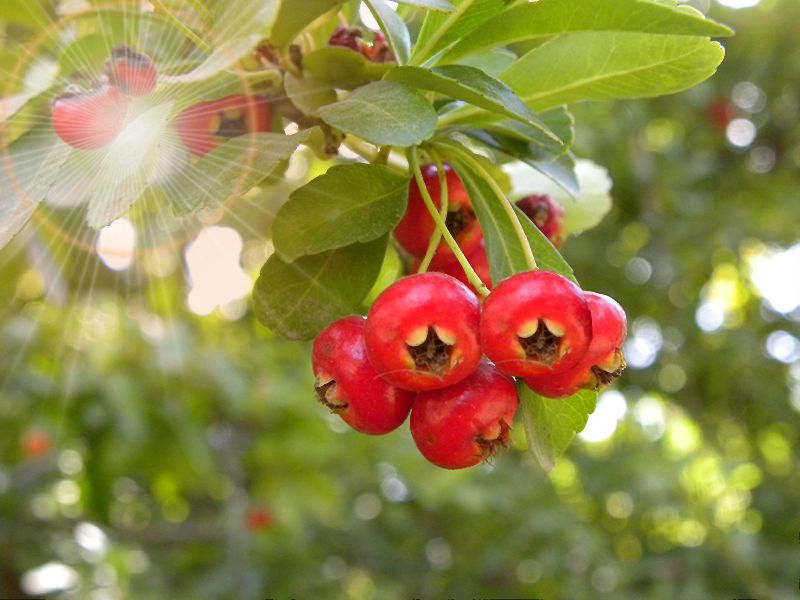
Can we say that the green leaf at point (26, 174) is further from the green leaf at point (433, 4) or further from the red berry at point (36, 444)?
the red berry at point (36, 444)

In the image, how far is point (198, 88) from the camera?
3.10 ft

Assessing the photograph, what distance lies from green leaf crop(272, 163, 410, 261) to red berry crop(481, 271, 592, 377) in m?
0.18

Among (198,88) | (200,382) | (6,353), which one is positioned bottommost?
(198,88)

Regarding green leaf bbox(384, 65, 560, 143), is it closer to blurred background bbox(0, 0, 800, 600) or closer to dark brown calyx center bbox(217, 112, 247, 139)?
dark brown calyx center bbox(217, 112, 247, 139)

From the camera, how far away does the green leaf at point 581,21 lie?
863 millimetres

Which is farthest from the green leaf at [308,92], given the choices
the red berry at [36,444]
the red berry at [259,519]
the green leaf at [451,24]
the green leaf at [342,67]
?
the red berry at [259,519]

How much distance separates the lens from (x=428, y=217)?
1160 mm

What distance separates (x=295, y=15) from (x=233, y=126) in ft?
0.57

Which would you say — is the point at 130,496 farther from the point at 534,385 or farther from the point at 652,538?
the point at 534,385

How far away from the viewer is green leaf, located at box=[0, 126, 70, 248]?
2.85ft

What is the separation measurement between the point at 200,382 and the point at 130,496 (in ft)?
4.76

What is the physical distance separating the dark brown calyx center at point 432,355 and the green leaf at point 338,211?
152 mm

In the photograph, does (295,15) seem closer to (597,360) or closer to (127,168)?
(127,168)

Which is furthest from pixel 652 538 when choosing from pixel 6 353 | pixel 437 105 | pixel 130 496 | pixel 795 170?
pixel 437 105
